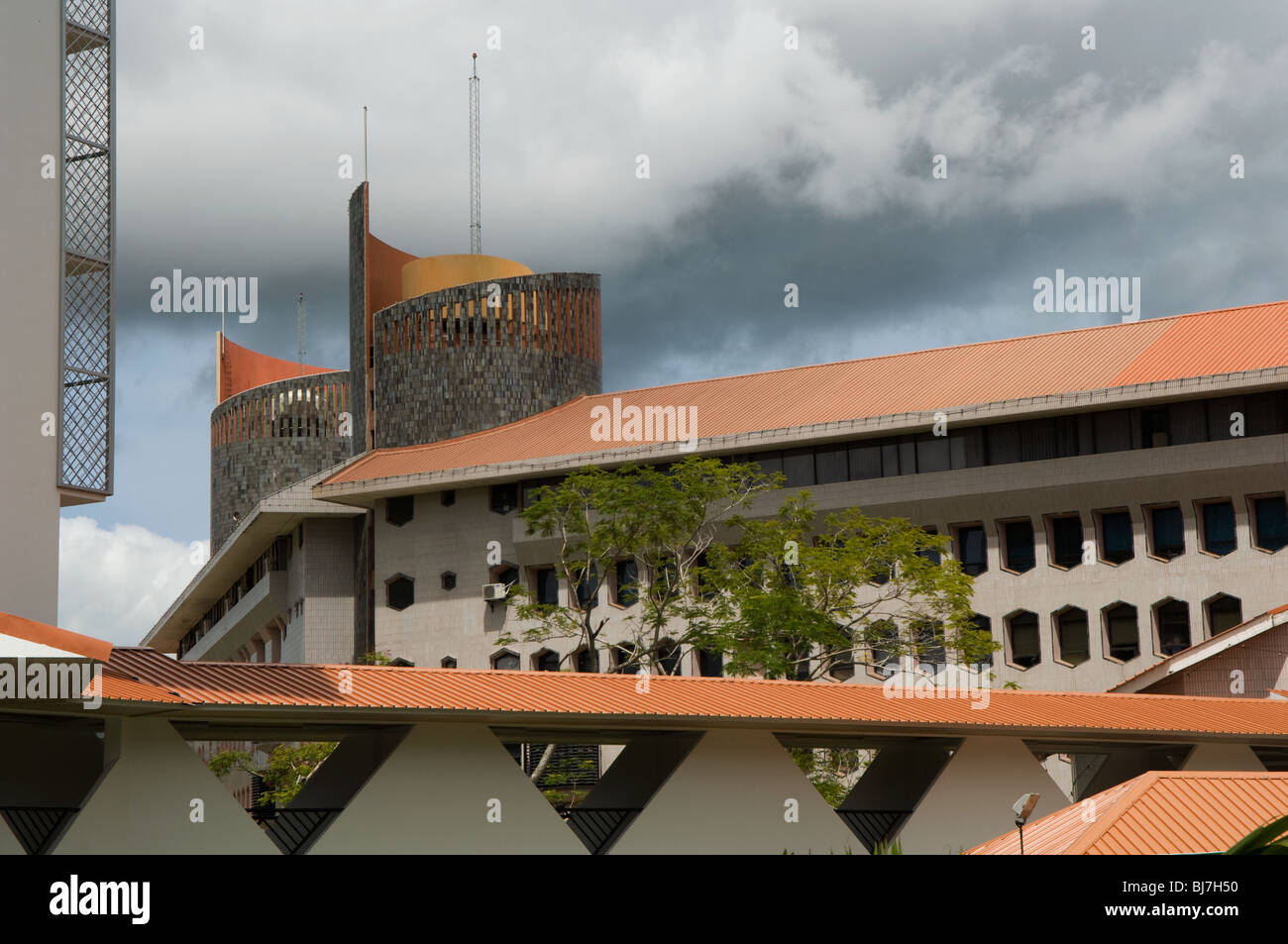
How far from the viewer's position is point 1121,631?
133ft

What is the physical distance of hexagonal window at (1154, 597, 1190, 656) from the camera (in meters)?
39.7

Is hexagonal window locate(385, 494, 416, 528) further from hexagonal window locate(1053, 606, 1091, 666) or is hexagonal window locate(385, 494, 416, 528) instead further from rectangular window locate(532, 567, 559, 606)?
hexagonal window locate(1053, 606, 1091, 666)

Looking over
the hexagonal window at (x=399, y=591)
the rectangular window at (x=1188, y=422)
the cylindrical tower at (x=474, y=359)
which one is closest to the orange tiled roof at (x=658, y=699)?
the rectangular window at (x=1188, y=422)

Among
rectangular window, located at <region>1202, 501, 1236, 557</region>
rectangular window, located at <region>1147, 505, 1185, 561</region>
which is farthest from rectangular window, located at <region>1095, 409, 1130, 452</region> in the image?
A: rectangular window, located at <region>1202, 501, 1236, 557</region>

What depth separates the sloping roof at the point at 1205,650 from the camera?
3212 centimetres

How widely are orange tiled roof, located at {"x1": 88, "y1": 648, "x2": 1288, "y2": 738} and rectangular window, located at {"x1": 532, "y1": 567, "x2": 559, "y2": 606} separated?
73.4 feet

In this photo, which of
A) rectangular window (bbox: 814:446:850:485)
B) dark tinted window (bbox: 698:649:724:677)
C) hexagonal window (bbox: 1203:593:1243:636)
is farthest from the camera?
dark tinted window (bbox: 698:649:724:677)

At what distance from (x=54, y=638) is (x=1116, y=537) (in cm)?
3129

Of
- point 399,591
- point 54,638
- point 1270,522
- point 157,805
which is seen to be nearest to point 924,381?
point 1270,522

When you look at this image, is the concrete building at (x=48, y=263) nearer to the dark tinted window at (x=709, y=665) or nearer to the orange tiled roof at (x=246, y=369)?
the dark tinted window at (x=709, y=665)

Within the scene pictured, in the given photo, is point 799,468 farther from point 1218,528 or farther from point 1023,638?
point 1218,528

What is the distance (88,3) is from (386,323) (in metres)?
35.8
